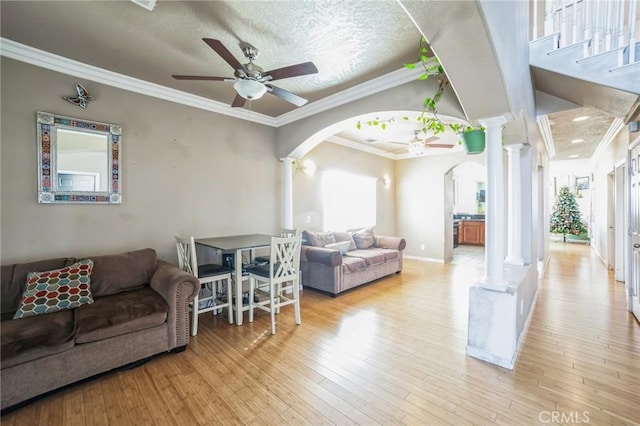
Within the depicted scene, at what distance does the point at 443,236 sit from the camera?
259 inches

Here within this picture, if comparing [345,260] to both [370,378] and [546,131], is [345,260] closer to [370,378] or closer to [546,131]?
[370,378]

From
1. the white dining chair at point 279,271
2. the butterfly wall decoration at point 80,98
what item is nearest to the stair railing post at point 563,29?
the white dining chair at point 279,271

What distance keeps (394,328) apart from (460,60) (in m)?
2.63

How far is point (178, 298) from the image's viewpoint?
2.56 metres

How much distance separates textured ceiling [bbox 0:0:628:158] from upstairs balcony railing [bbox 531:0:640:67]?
421 mm

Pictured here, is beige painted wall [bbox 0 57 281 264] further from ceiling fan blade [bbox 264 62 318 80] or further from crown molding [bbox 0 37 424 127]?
ceiling fan blade [bbox 264 62 318 80]

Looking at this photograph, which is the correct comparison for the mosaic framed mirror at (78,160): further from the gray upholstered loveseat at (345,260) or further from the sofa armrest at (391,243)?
the sofa armrest at (391,243)

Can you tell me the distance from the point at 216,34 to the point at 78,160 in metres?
2.00

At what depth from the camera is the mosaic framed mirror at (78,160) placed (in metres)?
2.72

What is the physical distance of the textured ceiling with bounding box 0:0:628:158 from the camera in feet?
6.85

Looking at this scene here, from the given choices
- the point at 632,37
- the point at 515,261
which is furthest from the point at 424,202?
the point at 632,37

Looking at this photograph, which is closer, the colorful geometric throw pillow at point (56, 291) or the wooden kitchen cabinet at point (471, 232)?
the colorful geometric throw pillow at point (56, 291)

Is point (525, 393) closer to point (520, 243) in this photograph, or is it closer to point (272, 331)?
point (520, 243)

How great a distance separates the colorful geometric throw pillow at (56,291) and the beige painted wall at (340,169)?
312cm
